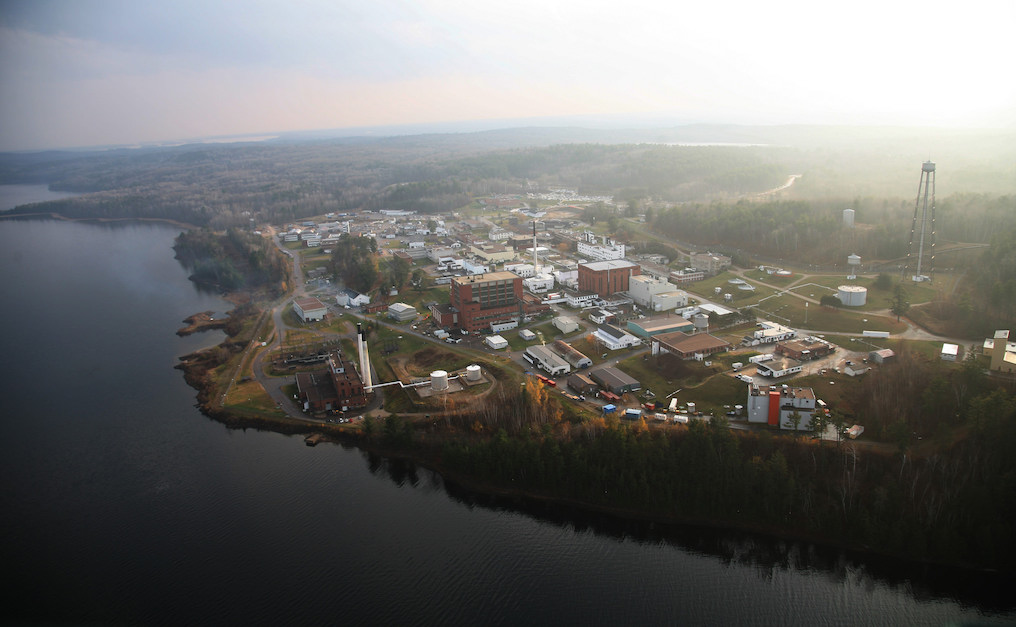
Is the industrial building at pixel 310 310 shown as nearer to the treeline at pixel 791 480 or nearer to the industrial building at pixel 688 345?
the treeline at pixel 791 480

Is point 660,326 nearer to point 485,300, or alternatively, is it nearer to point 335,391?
point 485,300

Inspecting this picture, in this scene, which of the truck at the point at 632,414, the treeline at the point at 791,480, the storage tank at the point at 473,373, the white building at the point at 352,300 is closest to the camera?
the treeline at the point at 791,480

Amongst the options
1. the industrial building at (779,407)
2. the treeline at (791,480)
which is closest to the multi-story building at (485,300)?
the treeline at (791,480)

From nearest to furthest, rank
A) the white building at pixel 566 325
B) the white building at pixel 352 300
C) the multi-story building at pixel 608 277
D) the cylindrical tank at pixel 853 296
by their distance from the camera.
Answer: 1. the cylindrical tank at pixel 853 296
2. the white building at pixel 566 325
3. the multi-story building at pixel 608 277
4. the white building at pixel 352 300

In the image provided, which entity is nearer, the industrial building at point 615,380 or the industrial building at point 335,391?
the industrial building at point 615,380

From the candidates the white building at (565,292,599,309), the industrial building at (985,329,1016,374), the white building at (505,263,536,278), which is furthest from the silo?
the white building at (505,263,536,278)

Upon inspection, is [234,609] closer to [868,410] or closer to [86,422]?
[86,422]

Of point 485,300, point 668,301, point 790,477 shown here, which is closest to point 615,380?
point 790,477
